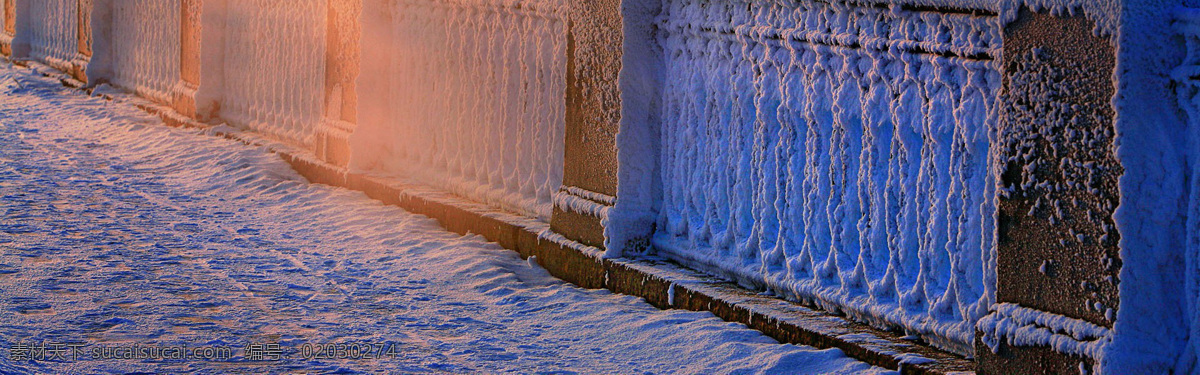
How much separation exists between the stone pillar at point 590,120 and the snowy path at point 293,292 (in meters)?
0.32

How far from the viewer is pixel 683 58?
5316mm

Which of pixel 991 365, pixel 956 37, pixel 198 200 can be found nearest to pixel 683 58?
pixel 956 37

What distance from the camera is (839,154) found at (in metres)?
4.42

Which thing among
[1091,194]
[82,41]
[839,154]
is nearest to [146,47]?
[82,41]

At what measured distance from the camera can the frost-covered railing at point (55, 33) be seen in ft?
51.1

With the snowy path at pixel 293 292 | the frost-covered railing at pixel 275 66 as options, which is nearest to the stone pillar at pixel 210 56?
the frost-covered railing at pixel 275 66

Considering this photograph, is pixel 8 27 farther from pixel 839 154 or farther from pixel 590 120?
pixel 839 154

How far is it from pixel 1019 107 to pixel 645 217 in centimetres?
220

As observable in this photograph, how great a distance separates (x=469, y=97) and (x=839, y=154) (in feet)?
9.87

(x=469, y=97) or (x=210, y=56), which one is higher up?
(x=210, y=56)

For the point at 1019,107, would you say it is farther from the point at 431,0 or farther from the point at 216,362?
the point at 431,0

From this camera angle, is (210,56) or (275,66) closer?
(275,66)

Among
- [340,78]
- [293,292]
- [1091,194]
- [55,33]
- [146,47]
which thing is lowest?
[293,292]

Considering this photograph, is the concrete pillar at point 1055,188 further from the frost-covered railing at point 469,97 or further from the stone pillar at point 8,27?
the stone pillar at point 8,27
